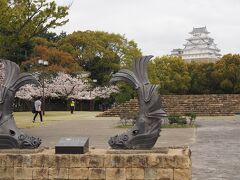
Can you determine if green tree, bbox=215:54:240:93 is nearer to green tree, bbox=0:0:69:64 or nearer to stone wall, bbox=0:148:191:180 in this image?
green tree, bbox=0:0:69:64

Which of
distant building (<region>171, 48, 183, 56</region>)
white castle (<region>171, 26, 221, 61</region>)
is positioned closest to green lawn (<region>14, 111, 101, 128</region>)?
white castle (<region>171, 26, 221, 61</region>)

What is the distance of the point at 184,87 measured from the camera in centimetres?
5388

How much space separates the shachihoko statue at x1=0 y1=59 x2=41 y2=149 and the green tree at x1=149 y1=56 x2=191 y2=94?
43.1m

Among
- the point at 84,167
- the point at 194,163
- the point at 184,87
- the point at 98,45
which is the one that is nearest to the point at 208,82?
the point at 184,87

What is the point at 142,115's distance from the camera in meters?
9.80

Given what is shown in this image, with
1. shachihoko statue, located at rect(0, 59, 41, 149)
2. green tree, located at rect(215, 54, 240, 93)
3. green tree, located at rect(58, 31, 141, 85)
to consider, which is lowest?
shachihoko statue, located at rect(0, 59, 41, 149)

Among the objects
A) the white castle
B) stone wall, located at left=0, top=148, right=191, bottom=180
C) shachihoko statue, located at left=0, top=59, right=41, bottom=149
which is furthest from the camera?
the white castle

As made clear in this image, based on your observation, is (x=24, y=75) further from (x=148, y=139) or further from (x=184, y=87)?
(x=184, y=87)

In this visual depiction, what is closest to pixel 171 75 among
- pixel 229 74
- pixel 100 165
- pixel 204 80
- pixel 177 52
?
pixel 204 80

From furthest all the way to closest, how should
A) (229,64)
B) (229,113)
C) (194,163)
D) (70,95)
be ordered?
(229,64) → (70,95) → (229,113) → (194,163)

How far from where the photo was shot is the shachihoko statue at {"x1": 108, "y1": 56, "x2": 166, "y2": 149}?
952cm

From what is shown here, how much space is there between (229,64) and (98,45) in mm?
16070

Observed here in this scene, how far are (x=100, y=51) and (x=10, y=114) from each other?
134 ft

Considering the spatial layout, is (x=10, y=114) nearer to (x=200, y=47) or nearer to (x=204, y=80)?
(x=204, y=80)
